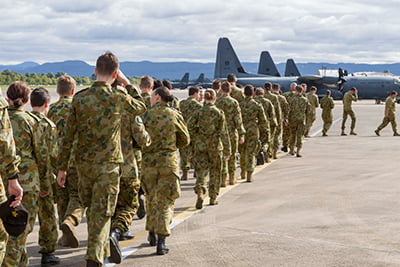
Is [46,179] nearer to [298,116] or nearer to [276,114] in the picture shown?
[276,114]

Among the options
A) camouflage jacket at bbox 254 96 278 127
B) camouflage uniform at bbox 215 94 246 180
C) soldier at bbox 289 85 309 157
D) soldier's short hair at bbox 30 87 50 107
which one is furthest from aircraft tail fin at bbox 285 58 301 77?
soldier's short hair at bbox 30 87 50 107

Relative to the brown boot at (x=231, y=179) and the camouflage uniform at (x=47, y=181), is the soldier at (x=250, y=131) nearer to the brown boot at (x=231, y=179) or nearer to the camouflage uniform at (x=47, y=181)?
the brown boot at (x=231, y=179)

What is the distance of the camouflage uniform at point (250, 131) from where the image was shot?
39.1ft

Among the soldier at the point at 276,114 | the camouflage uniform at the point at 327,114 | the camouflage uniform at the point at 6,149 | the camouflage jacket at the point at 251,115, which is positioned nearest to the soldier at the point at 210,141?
the camouflage jacket at the point at 251,115

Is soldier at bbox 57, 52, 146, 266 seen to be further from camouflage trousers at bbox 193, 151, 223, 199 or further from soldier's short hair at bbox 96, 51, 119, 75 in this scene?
camouflage trousers at bbox 193, 151, 223, 199

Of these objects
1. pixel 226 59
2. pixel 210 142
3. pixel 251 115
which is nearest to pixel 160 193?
pixel 210 142

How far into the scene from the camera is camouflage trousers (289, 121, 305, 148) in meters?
16.1

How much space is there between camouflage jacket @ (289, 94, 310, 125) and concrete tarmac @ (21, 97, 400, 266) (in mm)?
2816

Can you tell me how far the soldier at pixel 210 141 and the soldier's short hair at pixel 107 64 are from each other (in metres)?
4.01

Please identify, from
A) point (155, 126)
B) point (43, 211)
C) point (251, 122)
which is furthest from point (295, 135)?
point (43, 211)

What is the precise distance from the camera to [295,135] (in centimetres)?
1670

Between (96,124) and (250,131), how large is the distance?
7165 millimetres

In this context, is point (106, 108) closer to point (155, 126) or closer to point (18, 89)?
point (18, 89)

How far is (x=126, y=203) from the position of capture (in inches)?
264
